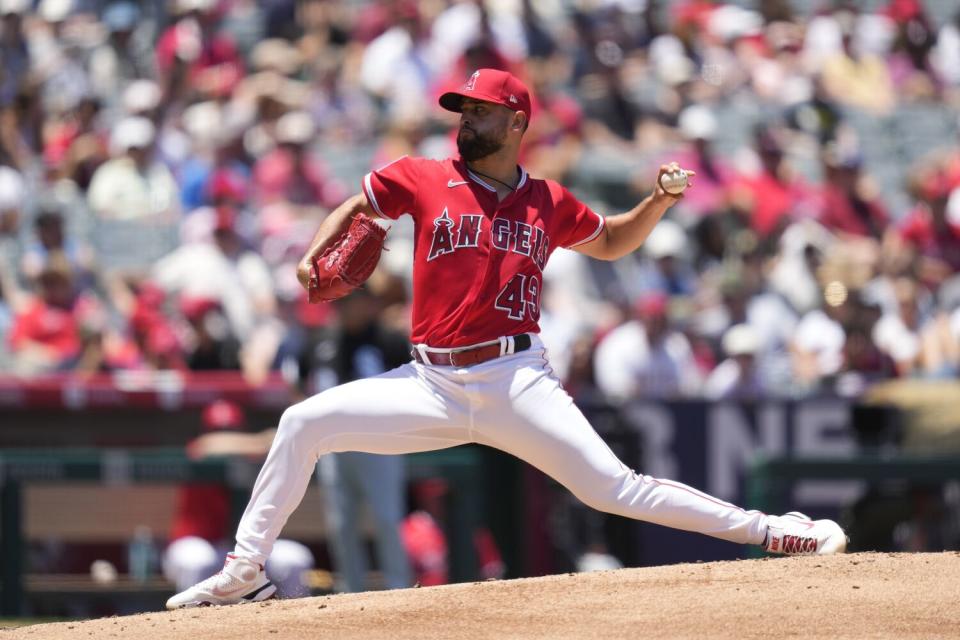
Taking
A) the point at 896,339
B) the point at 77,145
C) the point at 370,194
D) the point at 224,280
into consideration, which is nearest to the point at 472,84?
the point at 370,194

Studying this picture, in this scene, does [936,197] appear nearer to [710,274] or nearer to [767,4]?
[710,274]

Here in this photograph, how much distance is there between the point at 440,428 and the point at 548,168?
6.89 m

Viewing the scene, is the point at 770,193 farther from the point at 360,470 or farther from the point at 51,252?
the point at 51,252

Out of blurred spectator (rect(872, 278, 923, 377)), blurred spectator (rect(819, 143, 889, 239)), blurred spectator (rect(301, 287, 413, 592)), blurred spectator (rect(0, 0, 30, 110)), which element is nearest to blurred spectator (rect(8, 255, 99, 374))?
blurred spectator (rect(301, 287, 413, 592))

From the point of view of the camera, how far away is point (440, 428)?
575cm

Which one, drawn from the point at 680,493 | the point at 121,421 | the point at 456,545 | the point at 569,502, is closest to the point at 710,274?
the point at 569,502

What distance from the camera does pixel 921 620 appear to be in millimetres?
5410

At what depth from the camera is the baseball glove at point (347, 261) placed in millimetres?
5703

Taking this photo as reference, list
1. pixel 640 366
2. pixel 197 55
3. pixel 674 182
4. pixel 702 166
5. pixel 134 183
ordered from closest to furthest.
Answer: pixel 674 182 → pixel 640 366 → pixel 134 183 → pixel 702 166 → pixel 197 55

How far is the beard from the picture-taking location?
5855 millimetres

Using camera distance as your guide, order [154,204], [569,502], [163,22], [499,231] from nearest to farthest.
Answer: [499,231]
[569,502]
[154,204]
[163,22]

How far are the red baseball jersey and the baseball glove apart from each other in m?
0.14

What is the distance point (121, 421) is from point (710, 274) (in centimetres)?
441

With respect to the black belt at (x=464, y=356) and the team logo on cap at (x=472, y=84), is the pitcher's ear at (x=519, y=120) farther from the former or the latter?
the black belt at (x=464, y=356)
